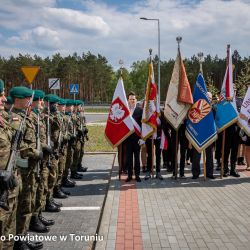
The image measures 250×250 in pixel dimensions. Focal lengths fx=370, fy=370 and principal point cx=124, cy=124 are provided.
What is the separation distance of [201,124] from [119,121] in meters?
2.00

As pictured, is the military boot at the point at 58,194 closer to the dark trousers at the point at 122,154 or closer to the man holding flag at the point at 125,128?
the man holding flag at the point at 125,128

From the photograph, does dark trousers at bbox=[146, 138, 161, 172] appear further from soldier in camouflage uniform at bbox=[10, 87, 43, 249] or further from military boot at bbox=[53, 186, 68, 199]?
soldier in camouflage uniform at bbox=[10, 87, 43, 249]

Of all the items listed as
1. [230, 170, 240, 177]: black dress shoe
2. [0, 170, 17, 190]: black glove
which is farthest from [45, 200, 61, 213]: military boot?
[230, 170, 240, 177]: black dress shoe

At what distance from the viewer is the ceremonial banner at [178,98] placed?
29.6ft

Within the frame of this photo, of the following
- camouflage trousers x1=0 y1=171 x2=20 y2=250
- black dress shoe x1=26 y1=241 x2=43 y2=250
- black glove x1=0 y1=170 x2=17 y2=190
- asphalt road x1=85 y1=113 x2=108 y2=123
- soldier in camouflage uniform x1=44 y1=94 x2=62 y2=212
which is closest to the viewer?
black glove x1=0 y1=170 x2=17 y2=190

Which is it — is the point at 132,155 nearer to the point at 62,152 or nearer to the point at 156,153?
the point at 156,153

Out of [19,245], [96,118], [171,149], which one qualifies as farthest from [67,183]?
[96,118]

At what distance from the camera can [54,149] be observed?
6.62 metres

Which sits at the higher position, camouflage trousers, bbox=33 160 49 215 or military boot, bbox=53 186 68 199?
camouflage trousers, bbox=33 160 49 215

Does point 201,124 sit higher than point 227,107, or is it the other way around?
point 227,107

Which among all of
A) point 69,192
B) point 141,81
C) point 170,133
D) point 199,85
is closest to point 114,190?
point 69,192

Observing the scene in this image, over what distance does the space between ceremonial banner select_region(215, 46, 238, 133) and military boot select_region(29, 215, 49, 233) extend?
5262mm

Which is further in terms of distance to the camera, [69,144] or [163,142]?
[163,142]

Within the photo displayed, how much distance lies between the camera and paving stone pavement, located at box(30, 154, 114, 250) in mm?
5176
